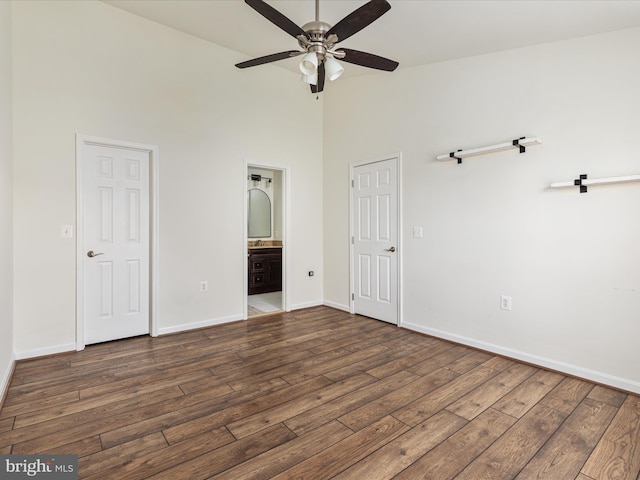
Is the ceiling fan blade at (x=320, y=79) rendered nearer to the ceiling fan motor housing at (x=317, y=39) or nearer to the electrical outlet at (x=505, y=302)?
the ceiling fan motor housing at (x=317, y=39)

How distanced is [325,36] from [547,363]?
10.5 ft

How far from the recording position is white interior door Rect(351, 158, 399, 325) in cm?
416

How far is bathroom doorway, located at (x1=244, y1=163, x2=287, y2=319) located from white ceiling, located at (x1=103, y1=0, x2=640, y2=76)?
2.30 meters

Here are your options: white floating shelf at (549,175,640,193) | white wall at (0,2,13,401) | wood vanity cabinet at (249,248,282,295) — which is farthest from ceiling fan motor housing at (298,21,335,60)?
wood vanity cabinet at (249,248,282,295)

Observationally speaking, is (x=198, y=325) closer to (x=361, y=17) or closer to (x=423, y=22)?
(x=361, y=17)

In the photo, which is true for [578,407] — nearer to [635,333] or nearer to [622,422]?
[622,422]

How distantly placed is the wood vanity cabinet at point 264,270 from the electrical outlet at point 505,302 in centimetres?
397

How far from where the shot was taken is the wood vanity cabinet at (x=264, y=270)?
19.6ft

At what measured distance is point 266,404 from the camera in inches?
89.7

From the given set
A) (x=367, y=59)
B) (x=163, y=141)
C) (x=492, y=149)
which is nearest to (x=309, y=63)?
(x=367, y=59)

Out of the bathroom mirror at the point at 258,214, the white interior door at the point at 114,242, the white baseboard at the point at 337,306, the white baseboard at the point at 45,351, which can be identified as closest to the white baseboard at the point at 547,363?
the white baseboard at the point at 337,306

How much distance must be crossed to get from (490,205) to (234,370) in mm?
2845

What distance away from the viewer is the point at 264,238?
6625 millimetres

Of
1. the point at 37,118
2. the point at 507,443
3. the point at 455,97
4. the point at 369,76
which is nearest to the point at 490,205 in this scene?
the point at 455,97
